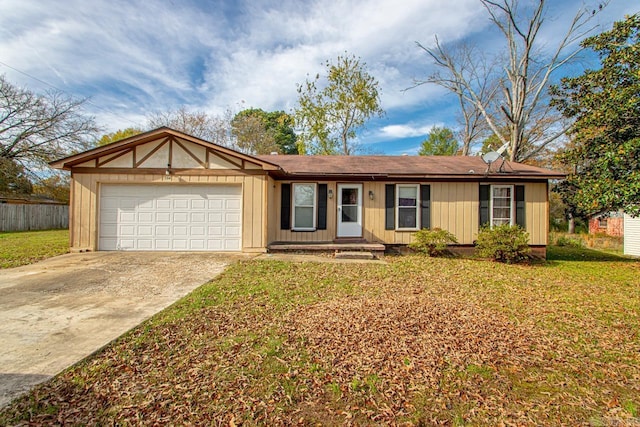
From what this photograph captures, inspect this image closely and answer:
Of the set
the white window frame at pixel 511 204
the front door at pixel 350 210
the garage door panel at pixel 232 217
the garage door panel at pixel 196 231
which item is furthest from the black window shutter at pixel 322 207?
the white window frame at pixel 511 204

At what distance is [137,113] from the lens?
2238 centimetres

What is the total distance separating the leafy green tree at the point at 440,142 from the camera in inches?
1213

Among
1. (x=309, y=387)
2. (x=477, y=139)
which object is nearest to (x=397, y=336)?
(x=309, y=387)

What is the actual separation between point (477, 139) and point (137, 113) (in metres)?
25.4

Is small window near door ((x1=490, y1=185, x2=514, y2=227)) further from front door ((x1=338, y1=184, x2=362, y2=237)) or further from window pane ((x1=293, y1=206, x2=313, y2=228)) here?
window pane ((x1=293, y1=206, x2=313, y2=228))

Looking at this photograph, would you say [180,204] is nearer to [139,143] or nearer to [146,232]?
[146,232]

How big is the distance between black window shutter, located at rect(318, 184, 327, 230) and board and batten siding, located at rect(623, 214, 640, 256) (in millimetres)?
12716

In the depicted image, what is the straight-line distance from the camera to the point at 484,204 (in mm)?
10250

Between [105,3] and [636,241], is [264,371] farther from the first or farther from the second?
[636,241]

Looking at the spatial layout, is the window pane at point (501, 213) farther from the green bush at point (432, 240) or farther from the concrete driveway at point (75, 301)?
the concrete driveway at point (75, 301)

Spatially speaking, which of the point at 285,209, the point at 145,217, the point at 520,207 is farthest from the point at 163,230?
the point at 520,207

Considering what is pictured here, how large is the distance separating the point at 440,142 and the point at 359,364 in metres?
31.9

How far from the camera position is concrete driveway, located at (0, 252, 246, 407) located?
9.74ft

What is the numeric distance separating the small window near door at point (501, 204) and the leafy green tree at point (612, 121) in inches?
72.5
